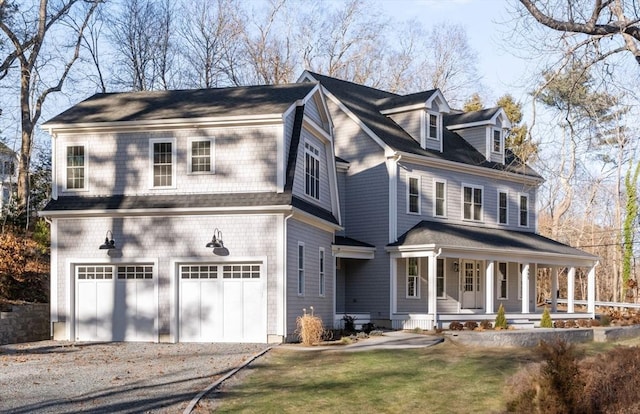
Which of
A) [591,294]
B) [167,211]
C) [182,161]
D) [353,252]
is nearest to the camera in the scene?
[167,211]

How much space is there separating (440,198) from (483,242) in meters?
2.63

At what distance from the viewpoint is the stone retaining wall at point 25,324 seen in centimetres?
2336

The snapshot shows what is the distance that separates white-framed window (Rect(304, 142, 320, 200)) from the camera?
25.4 meters

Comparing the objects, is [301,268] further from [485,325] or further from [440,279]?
[440,279]

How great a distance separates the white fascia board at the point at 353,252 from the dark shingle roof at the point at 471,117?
9.22 meters

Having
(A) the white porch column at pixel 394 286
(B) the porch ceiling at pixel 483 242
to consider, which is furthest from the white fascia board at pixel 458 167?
(A) the white porch column at pixel 394 286

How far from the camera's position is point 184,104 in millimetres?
25484

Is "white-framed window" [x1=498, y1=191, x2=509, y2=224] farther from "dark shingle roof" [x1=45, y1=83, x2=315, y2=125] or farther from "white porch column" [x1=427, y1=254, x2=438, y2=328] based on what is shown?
"dark shingle roof" [x1=45, y1=83, x2=315, y2=125]

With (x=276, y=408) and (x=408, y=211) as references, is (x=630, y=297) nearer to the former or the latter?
(x=408, y=211)

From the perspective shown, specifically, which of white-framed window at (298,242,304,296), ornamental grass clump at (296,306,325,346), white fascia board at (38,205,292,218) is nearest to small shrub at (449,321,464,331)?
white-framed window at (298,242,304,296)

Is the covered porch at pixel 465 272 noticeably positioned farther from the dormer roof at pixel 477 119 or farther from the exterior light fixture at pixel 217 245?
the exterior light fixture at pixel 217 245

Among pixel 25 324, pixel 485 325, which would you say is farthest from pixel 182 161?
pixel 485 325

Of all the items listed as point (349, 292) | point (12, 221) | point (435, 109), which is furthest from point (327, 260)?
point (12, 221)

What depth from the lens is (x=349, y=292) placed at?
31516 millimetres
